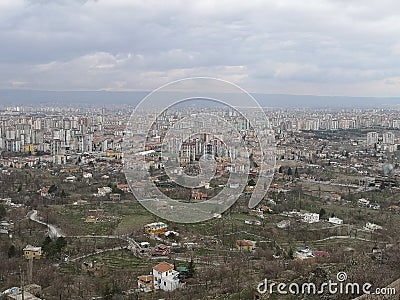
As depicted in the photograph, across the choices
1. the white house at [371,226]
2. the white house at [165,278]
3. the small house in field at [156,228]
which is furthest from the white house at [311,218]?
the white house at [165,278]

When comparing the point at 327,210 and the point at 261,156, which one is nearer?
the point at 261,156

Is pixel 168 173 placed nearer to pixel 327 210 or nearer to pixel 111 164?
pixel 327 210

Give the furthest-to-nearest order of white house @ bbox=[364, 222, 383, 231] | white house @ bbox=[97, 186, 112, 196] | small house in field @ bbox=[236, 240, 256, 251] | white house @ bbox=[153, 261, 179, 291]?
white house @ bbox=[97, 186, 112, 196], white house @ bbox=[364, 222, 383, 231], small house in field @ bbox=[236, 240, 256, 251], white house @ bbox=[153, 261, 179, 291]

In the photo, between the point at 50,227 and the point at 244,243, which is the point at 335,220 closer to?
the point at 244,243

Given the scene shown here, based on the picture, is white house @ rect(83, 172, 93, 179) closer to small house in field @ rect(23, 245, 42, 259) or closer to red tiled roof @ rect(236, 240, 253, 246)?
small house in field @ rect(23, 245, 42, 259)

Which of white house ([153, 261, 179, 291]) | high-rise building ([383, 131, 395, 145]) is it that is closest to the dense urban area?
white house ([153, 261, 179, 291])

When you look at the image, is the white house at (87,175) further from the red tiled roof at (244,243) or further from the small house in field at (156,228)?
the red tiled roof at (244,243)

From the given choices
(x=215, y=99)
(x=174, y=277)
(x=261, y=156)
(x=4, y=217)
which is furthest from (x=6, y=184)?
(x=215, y=99)

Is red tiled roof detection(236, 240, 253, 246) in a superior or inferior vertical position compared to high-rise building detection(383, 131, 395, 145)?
inferior
